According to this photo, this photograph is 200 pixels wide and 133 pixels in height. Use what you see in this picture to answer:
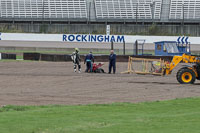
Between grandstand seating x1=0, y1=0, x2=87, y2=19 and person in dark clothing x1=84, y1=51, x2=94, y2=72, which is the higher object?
grandstand seating x1=0, y1=0, x2=87, y2=19

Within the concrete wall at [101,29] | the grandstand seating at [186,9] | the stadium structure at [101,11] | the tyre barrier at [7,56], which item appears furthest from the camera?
the grandstand seating at [186,9]

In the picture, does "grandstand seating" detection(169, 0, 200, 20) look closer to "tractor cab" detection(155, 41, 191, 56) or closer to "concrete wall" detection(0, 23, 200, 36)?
"concrete wall" detection(0, 23, 200, 36)

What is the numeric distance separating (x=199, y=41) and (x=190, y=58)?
31859 millimetres

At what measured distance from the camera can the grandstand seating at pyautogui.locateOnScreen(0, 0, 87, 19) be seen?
6444 cm

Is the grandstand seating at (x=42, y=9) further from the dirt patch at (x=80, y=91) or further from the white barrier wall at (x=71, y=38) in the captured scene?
the dirt patch at (x=80, y=91)

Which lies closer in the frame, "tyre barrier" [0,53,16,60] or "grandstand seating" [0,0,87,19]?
"tyre barrier" [0,53,16,60]

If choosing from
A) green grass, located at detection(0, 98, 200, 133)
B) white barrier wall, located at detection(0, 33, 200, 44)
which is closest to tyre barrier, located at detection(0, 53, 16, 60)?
white barrier wall, located at detection(0, 33, 200, 44)

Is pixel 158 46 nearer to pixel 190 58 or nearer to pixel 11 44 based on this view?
pixel 11 44

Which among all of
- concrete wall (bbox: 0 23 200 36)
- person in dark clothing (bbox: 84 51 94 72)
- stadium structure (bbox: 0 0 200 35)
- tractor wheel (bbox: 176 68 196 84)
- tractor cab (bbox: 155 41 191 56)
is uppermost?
stadium structure (bbox: 0 0 200 35)

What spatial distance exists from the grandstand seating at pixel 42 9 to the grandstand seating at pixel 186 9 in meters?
11.6

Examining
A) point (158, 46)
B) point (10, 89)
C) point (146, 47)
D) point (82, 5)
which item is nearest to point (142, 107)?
point (10, 89)

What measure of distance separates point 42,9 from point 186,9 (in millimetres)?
19041

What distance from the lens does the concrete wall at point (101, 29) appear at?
6050cm

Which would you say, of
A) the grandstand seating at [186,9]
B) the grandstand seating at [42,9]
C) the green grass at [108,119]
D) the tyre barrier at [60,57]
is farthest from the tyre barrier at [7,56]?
the green grass at [108,119]
